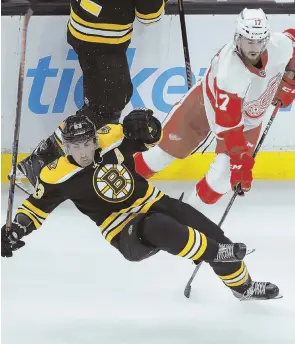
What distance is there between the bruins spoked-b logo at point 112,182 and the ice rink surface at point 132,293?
0.41 meters

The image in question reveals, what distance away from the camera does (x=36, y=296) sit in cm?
264

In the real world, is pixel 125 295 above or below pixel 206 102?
below

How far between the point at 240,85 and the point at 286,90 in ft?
1.09

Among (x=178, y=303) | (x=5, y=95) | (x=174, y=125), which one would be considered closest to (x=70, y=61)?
(x=5, y=95)

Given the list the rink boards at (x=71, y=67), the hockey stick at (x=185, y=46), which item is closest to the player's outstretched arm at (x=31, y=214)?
the hockey stick at (x=185, y=46)

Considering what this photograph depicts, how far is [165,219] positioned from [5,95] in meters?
1.43

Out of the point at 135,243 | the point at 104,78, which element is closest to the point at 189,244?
the point at 135,243

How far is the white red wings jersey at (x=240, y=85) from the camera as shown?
250 cm

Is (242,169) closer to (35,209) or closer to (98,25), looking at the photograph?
(35,209)

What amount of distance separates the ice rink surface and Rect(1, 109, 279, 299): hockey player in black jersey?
0.69 ft

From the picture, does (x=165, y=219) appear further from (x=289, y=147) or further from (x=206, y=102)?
(x=289, y=147)

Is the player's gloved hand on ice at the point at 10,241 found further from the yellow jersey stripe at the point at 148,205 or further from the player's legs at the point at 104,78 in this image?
the player's legs at the point at 104,78

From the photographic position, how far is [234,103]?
2.51 metres

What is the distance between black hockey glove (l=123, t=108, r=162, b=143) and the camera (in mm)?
2232
